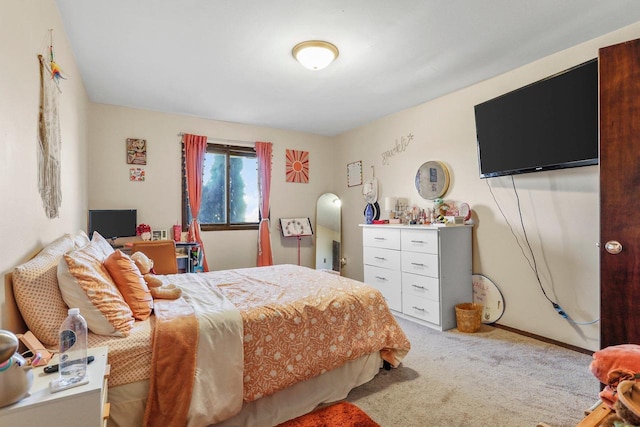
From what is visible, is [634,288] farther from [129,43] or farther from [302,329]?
[129,43]

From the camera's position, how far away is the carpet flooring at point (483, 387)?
5.56 feet

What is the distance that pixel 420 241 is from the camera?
3.12 m

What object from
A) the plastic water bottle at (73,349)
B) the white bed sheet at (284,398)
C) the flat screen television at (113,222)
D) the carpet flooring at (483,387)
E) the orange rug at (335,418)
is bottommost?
the carpet flooring at (483,387)

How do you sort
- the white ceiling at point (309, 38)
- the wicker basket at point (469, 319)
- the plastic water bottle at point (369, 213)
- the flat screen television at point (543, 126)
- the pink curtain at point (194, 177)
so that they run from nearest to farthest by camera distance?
1. the white ceiling at point (309, 38)
2. the flat screen television at point (543, 126)
3. the wicker basket at point (469, 319)
4. the pink curtain at point (194, 177)
5. the plastic water bottle at point (369, 213)

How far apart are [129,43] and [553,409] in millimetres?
3797

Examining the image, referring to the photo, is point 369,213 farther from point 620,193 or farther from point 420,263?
point 620,193

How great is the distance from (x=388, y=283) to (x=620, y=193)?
223cm

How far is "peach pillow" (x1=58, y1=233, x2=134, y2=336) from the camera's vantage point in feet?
4.33

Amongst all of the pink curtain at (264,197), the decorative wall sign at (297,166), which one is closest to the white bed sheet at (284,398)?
the pink curtain at (264,197)

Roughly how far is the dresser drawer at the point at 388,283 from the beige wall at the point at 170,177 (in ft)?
5.25

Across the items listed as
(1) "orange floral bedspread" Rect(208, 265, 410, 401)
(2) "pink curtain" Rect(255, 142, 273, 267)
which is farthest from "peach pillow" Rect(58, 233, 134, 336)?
(2) "pink curtain" Rect(255, 142, 273, 267)

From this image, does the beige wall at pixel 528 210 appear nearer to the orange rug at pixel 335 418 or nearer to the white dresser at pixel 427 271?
the white dresser at pixel 427 271

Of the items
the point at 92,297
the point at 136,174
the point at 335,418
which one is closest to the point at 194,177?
the point at 136,174

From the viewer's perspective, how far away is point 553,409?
1.74m
